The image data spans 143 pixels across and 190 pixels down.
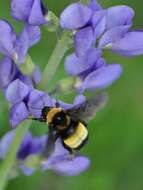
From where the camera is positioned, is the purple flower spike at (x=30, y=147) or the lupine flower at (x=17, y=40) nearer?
the lupine flower at (x=17, y=40)

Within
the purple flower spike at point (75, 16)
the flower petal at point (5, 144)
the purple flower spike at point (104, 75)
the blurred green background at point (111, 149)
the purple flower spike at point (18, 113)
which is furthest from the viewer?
the blurred green background at point (111, 149)

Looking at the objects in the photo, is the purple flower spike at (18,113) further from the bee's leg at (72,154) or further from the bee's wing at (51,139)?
the bee's leg at (72,154)

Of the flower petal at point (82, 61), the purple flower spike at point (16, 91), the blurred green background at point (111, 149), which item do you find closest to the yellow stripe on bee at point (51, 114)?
the purple flower spike at point (16, 91)

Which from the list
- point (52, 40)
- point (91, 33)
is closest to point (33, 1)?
point (91, 33)

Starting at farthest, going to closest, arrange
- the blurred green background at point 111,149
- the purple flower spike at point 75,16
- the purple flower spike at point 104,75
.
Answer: the blurred green background at point 111,149, the purple flower spike at point 104,75, the purple flower spike at point 75,16

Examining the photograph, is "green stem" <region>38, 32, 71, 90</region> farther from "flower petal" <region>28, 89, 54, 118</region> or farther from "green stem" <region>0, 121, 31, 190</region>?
"green stem" <region>0, 121, 31, 190</region>

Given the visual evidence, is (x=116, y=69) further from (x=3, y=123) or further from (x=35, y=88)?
(x=3, y=123)

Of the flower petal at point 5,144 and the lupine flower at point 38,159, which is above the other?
the flower petal at point 5,144
